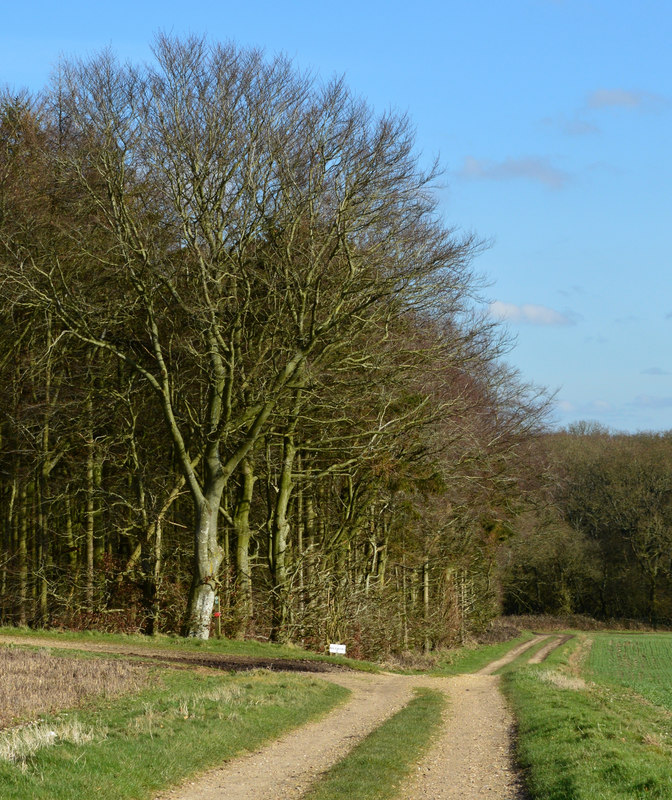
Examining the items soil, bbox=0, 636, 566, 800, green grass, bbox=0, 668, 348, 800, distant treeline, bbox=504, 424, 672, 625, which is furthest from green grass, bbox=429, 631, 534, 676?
distant treeline, bbox=504, 424, 672, 625

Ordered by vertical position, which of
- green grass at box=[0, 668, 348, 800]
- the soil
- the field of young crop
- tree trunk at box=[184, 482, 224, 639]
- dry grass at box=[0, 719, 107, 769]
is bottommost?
the field of young crop

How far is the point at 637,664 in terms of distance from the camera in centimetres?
4534

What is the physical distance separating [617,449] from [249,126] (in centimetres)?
6575

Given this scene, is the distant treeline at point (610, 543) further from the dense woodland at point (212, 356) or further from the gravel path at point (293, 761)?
the gravel path at point (293, 761)

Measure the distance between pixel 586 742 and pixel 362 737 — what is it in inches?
122

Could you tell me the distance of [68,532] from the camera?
27812 millimetres

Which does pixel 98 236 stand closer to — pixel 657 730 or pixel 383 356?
pixel 383 356

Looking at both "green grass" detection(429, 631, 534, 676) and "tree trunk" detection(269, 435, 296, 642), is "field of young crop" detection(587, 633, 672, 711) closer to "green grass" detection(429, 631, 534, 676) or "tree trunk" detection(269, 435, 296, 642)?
"green grass" detection(429, 631, 534, 676)

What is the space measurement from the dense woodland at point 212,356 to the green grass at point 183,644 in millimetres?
1133

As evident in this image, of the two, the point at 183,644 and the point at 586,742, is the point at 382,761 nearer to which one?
the point at 586,742

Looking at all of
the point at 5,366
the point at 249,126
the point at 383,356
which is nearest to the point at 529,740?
the point at 383,356

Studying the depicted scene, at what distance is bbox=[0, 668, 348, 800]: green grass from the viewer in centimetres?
834

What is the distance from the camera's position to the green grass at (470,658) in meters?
31.6

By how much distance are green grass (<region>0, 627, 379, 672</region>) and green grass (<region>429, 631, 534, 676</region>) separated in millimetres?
4854
